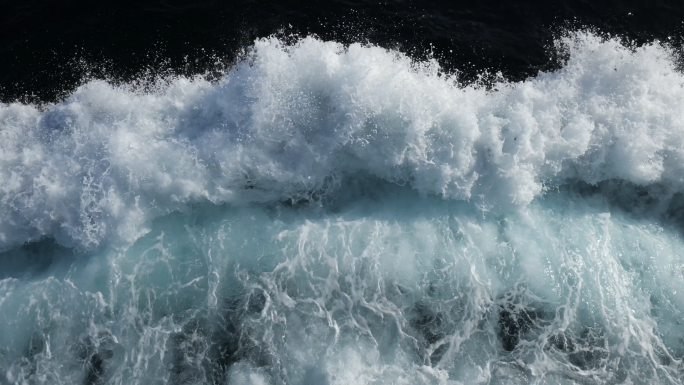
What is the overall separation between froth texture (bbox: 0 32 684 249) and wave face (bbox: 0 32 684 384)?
2.3 inches

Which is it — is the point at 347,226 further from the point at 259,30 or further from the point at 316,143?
the point at 259,30

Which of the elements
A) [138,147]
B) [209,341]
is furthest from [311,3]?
[209,341]

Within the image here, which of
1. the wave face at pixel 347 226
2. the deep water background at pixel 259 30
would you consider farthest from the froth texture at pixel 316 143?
the deep water background at pixel 259 30

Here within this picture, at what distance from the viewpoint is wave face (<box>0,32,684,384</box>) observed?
1054 centimetres

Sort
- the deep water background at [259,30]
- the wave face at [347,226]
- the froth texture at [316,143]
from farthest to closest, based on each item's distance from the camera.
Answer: the deep water background at [259,30]
the froth texture at [316,143]
the wave face at [347,226]

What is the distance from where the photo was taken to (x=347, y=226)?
12.4 meters

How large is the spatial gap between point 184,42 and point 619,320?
1532 cm

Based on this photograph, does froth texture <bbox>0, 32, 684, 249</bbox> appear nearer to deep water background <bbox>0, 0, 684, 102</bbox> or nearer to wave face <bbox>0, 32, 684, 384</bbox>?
wave face <bbox>0, 32, 684, 384</bbox>

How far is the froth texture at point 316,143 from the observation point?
41.1ft

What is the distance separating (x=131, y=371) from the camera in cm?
1032

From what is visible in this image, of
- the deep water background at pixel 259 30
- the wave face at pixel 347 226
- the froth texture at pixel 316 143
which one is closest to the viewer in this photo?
the wave face at pixel 347 226

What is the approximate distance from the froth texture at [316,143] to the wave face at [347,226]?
0.06 m

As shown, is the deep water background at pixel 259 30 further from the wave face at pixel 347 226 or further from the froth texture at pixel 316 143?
the froth texture at pixel 316 143

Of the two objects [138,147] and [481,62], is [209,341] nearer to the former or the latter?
[138,147]
